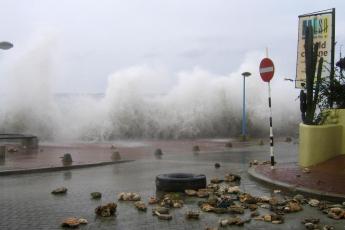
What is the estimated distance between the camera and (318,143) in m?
12.5

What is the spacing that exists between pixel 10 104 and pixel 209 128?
13386 millimetres

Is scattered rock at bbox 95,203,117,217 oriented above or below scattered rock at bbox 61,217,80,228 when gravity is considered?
above

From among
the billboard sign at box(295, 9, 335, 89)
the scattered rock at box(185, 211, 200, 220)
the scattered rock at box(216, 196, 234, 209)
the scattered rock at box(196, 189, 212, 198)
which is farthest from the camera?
the billboard sign at box(295, 9, 335, 89)

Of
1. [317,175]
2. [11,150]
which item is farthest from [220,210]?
[11,150]

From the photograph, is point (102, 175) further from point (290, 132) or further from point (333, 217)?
point (290, 132)

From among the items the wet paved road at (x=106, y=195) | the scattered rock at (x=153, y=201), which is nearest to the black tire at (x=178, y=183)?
the wet paved road at (x=106, y=195)

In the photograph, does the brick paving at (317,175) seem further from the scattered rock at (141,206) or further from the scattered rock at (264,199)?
the scattered rock at (141,206)

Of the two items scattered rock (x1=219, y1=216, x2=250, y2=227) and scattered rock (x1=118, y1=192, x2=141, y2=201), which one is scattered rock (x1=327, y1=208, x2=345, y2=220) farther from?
scattered rock (x1=118, y1=192, x2=141, y2=201)

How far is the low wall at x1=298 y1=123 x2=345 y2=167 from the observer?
1251cm

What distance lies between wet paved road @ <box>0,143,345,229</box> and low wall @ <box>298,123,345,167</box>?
1.65 metres

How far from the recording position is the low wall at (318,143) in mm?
12511

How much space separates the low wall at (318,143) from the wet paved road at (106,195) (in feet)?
5.42

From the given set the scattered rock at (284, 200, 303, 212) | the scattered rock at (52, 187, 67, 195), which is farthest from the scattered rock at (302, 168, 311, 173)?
the scattered rock at (52, 187, 67, 195)

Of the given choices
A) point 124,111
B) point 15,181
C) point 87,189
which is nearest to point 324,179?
point 87,189
